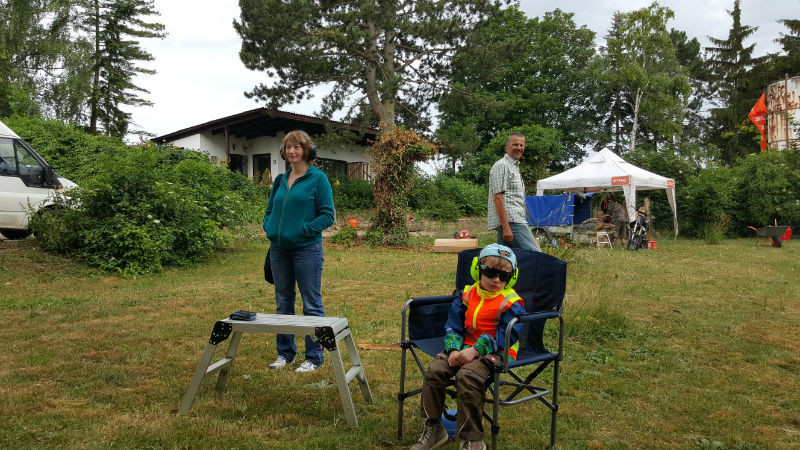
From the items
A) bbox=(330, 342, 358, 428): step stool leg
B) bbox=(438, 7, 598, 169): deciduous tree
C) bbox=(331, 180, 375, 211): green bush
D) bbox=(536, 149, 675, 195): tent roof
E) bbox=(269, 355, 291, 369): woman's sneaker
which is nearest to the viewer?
bbox=(330, 342, 358, 428): step stool leg

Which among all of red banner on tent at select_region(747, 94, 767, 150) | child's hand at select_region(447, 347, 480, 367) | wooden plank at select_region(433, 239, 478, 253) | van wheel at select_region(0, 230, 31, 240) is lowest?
child's hand at select_region(447, 347, 480, 367)

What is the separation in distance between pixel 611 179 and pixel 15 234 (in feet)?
50.2

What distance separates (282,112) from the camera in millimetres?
22891

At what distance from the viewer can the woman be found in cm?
407

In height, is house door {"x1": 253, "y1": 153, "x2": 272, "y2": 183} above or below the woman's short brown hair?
above

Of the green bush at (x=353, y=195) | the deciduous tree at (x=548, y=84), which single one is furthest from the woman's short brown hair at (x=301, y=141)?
the deciduous tree at (x=548, y=84)

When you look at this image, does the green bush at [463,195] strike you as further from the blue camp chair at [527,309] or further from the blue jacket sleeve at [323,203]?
the blue camp chair at [527,309]

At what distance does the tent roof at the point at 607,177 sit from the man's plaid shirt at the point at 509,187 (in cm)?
1246

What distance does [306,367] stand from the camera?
4160mm

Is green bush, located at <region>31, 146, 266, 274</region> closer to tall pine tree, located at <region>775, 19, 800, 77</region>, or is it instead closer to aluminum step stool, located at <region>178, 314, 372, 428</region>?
aluminum step stool, located at <region>178, 314, 372, 428</region>

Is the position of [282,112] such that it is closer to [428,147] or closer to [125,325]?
[428,147]

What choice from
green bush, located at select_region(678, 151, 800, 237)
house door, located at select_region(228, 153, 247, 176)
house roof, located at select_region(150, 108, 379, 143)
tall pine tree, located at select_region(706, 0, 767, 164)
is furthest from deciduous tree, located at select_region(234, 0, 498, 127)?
tall pine tree, located at select_region(706, 0, 767, 164)

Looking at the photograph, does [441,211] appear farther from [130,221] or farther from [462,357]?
[462,357]

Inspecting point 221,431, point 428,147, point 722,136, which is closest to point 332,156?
point 428,147
